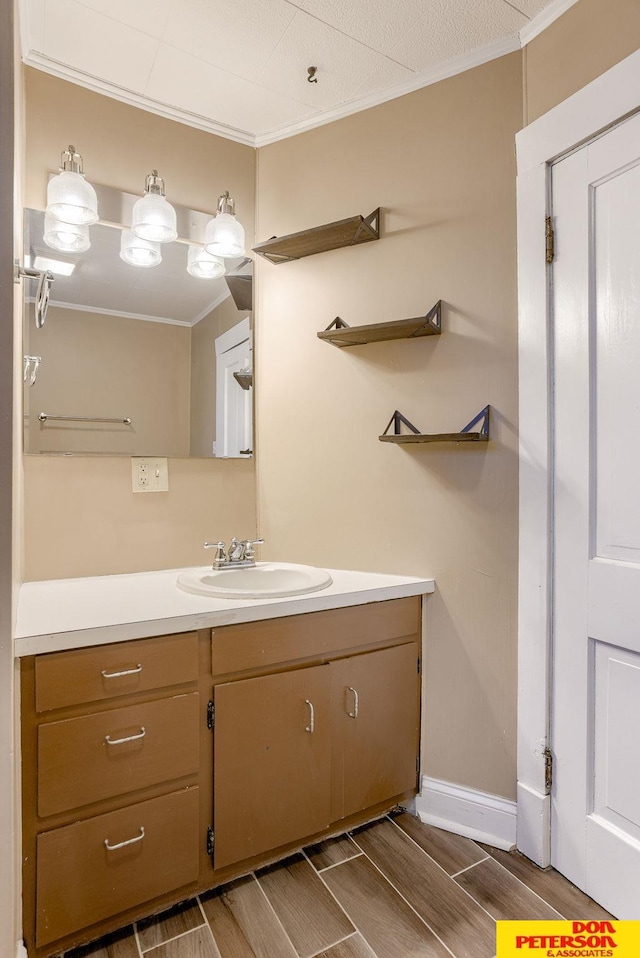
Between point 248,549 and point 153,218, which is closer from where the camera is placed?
point 153,218

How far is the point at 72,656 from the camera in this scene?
4.26 ft

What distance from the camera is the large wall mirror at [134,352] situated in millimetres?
1820

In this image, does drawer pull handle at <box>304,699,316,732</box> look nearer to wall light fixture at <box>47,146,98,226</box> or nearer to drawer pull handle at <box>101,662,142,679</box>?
drawer pull handle at <box>101,662,142,679</box>

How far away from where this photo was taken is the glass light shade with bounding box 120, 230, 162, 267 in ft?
6.31

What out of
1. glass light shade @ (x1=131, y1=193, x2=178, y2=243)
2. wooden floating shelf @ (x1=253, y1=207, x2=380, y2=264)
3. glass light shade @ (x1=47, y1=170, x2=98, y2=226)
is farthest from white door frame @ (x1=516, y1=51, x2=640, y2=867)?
glass light shade @ (x1=47, y1=170, x2=98, y2=226)

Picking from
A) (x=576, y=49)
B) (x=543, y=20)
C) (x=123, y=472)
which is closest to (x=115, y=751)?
(x=123, y=472)

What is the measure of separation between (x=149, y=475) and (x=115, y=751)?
938 millimetres

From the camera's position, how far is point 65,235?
182cm

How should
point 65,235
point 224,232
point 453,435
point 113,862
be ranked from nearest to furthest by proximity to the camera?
point 113,862 < point 453,435 < point 65,235 < point 224,232

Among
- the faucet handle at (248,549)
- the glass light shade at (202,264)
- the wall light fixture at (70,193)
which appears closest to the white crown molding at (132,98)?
the wall light fixture at (70,193)

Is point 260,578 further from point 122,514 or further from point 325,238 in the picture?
point 325,238

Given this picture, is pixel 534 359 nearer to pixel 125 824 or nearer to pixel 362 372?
pixel 362 372

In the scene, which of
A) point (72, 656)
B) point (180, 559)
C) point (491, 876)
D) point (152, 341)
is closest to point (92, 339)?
point (152, 341)

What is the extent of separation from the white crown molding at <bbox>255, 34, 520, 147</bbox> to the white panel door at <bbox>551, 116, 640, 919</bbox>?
0.47 m
